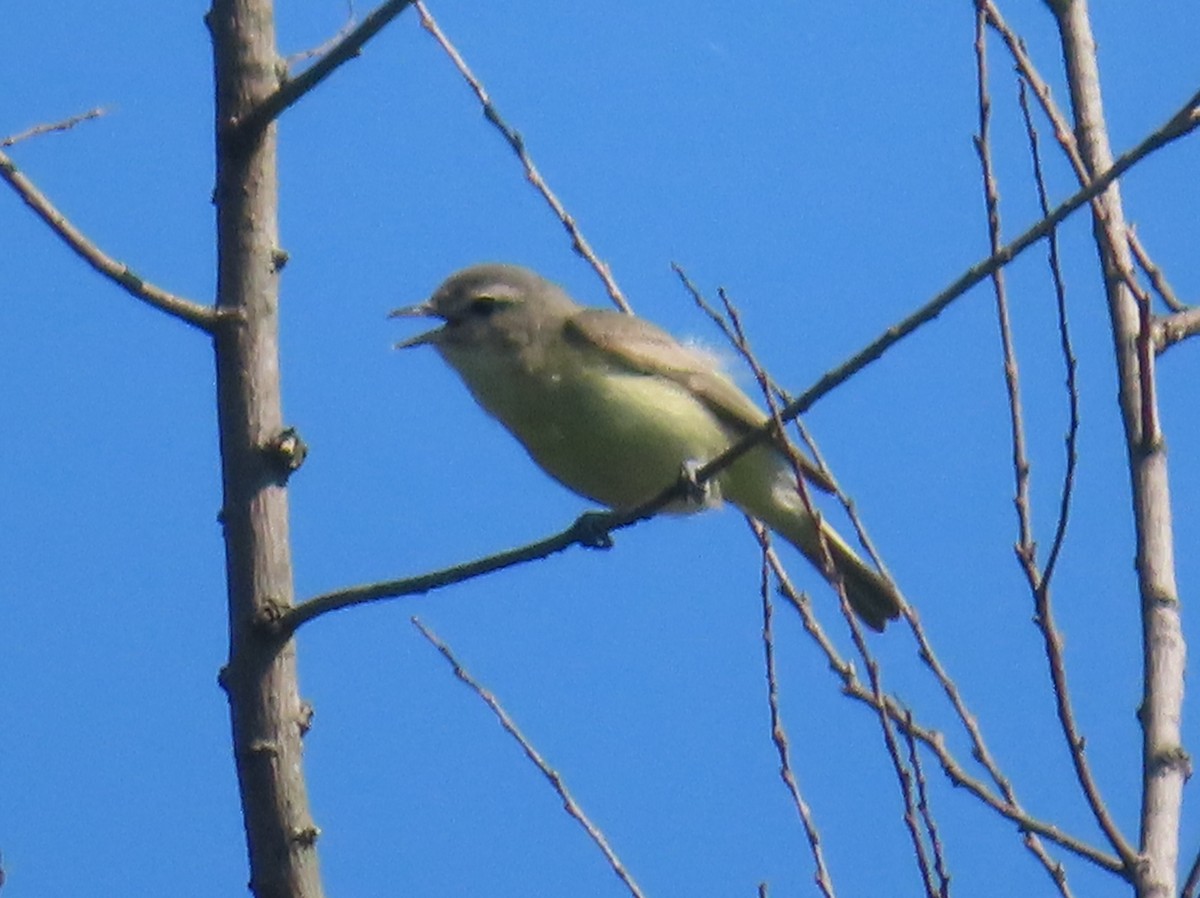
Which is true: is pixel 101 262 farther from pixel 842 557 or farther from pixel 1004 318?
pixel 842 557

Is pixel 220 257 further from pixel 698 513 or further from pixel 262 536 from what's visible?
pixel 698 513

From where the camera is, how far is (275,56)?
2629 millimetres

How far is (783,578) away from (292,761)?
1.15 m

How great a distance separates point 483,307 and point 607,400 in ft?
1.91

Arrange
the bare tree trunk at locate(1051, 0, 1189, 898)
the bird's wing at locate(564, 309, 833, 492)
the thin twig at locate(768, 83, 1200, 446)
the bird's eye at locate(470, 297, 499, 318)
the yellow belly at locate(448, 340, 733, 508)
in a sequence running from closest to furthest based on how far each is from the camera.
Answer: the thin twig at locate(768, 83, 1200, 446), the bare tree trunk at locate(1051, 0, 1189, 898), the yellow belly at locate(448, 340, 733, 508), the bird's wing at locate(564, 309, 833, 492), the bird's eye at locate(470, 297, 499, 318)

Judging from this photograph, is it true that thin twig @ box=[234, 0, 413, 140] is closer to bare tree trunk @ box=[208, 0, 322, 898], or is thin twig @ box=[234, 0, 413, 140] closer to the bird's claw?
bare tree trunk @ box=[208, 0, 322, 898]

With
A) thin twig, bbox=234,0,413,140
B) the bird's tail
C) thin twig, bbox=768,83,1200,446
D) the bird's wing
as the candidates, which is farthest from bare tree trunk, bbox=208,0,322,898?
the bird's tail

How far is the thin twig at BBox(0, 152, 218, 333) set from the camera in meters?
2.42

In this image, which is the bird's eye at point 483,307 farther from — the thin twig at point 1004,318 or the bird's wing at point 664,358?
the thin twig at point 1004,318

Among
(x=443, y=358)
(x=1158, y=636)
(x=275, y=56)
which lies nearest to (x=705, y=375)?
(x=443, y=358)

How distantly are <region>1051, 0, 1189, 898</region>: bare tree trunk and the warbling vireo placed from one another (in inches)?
45.7

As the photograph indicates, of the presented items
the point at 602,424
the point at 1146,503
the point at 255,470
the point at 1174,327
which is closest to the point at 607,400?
the point at 602,424

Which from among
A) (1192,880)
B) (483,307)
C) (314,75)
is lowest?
(1192,880)

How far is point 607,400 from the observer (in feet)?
14.6
